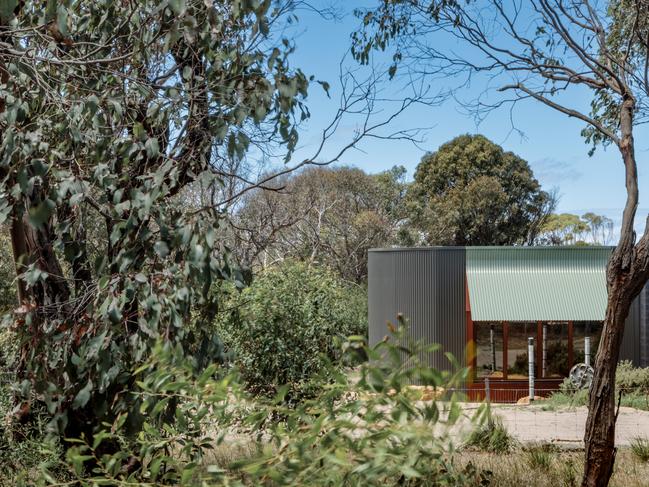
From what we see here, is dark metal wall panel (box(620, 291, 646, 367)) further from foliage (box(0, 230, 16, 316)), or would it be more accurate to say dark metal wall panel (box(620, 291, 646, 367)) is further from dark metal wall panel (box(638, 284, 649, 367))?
foliage (box(0, 230, 16, 316))

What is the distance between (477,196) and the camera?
33375 millimetres

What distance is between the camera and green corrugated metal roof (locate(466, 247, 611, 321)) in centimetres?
1727

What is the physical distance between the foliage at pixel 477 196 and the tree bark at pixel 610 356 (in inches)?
1055

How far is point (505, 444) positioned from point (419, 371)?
23.3 ft

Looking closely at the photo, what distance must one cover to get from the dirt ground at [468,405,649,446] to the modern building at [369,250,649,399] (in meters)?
3.61

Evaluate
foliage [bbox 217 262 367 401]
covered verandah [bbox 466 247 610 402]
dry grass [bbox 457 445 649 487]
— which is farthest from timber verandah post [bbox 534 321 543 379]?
foliage [bbox 217 262 367 401]

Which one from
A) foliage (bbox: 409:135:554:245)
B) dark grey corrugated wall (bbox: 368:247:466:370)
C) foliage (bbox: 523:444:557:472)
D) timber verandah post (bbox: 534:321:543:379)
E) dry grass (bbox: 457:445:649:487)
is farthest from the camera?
foliage (bbox: 409:135:554:245)

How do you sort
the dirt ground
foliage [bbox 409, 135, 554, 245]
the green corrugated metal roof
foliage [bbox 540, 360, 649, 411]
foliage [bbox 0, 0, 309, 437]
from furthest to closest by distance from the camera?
foliage [bbox 409, 135, 554, 245], the green corrugated metal roof, foliage [bbox 540, 360, 649, 411], the dirt ground, foliage [bbox 0, 0, 309, 437]

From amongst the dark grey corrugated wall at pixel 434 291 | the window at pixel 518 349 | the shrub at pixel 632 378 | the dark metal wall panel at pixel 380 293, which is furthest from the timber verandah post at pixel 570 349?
the dark metal wall panel at pixel 380 293

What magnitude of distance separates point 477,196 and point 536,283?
16.3 metres

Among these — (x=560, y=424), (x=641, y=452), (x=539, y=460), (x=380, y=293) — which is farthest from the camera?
(x=380, y=293)

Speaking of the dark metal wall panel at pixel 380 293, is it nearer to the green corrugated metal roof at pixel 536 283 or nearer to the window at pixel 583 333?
the green corrugated metal roof at pixel 536 283

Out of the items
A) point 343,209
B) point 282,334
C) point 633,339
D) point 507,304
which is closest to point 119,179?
point 282,334

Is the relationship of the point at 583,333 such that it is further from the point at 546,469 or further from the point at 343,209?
the point at 343,209
